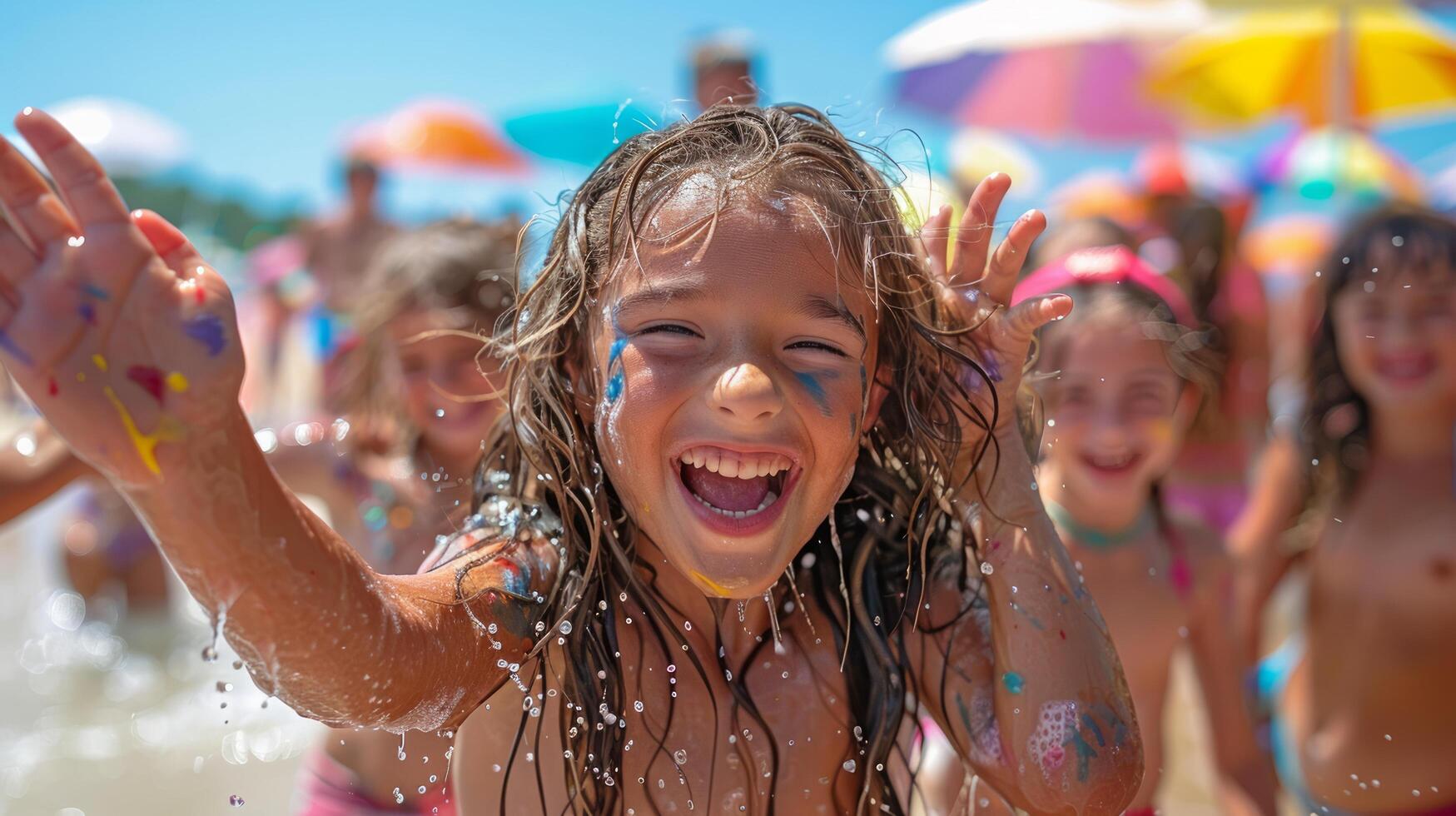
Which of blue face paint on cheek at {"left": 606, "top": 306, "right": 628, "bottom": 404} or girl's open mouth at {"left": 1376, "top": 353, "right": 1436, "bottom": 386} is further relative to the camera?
girl's open mouth at {"left": 1376, "top": 353, "right": 1436, "bottom": 386}

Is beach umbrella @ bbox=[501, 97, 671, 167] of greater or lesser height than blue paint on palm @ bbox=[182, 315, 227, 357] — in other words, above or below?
below

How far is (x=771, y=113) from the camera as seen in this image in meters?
2.05

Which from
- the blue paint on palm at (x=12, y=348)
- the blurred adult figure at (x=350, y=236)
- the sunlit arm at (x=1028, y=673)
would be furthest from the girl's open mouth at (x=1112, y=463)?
the blurred adult figure at (x=350, y=236)

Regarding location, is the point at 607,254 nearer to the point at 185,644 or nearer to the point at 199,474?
the point at 199,474

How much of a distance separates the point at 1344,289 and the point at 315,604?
10.7ft

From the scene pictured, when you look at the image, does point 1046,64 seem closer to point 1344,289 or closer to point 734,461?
point 1344,289

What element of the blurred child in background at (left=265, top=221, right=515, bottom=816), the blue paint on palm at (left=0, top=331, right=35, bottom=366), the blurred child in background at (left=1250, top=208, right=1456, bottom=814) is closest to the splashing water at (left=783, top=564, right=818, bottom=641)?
the blue paint on palm at (left=0, top=331, right=35, bottom=366)

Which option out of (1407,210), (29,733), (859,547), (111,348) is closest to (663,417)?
(859,547)

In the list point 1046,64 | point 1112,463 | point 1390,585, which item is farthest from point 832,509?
point 1046,64

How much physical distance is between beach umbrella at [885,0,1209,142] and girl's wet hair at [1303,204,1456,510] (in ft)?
12.0

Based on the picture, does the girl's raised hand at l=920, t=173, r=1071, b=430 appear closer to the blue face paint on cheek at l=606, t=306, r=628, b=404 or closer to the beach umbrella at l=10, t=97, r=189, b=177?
the blue face paint on cheek at l=606, t=306, r=628, b=404

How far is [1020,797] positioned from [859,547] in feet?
1.67

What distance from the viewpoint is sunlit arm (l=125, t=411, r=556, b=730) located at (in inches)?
50.6

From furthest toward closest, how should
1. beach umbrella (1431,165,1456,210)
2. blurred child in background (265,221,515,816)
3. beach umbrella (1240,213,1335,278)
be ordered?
beach umbrella (1240,213,1335,278), beach umbrella (1431,165,1456,210), blurred child in background (265,221,515,816)
